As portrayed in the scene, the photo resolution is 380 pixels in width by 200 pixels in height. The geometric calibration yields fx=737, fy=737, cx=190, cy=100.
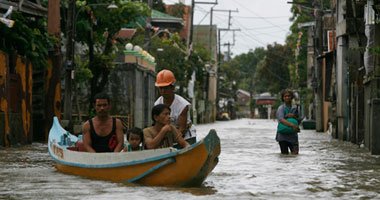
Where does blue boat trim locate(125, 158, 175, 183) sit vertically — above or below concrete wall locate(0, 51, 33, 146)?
below

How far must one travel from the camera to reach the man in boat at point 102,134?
1123 cm

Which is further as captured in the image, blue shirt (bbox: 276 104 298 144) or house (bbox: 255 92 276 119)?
house (bbox: 255 92 276 119)

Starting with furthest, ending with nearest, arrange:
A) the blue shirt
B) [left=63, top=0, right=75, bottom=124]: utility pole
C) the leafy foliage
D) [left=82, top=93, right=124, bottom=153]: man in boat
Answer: [left=63, top=0, right=75, bottom=124]: utility pole < the leafy foliage < the blue shirt < [left=82, top=93, right=124, bottom=153]: man in boat

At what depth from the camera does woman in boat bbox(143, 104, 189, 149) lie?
33.0 ft

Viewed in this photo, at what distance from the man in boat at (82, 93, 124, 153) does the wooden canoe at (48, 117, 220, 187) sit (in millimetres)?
289

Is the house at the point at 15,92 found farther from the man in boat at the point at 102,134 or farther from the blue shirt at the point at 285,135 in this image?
the man in boat at the point at 102,134

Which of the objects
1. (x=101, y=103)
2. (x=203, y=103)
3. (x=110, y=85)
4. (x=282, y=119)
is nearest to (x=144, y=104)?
(x=110, y=85)

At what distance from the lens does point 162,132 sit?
1004 cm

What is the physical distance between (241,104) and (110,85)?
162541 millimetres

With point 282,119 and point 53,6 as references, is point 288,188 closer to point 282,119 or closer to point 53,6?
point 282,119

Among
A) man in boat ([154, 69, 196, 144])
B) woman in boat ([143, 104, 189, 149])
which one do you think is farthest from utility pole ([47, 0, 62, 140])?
woman in boat ([143, 104, 189, 149])

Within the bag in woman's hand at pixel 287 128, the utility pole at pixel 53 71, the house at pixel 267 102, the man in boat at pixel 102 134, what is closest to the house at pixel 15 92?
the utility pole at pixel 53 71

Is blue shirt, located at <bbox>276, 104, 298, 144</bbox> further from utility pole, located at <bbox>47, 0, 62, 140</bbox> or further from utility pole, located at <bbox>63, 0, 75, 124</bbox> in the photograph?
utility pole, located at <bbox>63, 0, 75, 124</bbox>

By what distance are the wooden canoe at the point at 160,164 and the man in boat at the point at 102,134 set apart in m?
0.29
